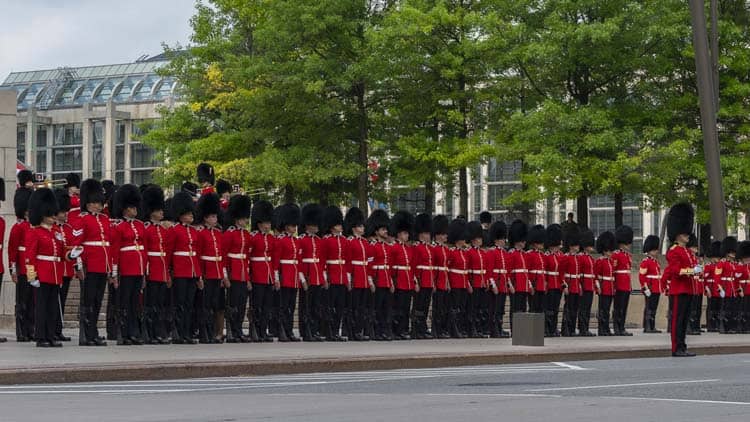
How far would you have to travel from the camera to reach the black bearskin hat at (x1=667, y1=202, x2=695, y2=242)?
24344 mm

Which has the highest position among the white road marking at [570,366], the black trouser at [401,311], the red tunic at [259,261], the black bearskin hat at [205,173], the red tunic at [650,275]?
the black bearskin hat at [205,173]

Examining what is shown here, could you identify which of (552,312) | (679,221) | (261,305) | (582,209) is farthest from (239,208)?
(582,209)

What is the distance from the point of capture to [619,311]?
31.9 meters

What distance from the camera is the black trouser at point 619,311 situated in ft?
104

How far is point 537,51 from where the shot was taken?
1722 inches

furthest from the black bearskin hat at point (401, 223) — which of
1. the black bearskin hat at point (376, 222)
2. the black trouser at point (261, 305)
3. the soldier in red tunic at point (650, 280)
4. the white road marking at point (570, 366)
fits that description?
the soldier in red tunic at point (650, 280)

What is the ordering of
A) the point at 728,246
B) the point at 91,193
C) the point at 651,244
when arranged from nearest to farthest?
the point at 91,193
the point at 651,244
the point at 728,246

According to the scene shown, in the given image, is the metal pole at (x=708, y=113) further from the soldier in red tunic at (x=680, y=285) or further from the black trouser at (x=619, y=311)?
the soldier in red tunic at (x=680, y=285)

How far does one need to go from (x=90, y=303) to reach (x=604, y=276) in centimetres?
1355

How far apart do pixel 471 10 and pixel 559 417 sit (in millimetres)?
35995

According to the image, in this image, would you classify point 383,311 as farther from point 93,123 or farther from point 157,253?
point 93,123

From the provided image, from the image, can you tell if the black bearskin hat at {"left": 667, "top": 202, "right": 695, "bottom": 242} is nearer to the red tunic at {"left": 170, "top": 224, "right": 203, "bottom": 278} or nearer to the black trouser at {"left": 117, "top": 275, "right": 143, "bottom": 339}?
the red tunic at {"left": 170, "top": 224, "right": 203, "bottom": 278}

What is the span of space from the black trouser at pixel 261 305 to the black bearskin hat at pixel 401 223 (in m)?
4.12

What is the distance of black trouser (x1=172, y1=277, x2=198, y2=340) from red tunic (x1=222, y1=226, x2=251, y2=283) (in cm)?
82
